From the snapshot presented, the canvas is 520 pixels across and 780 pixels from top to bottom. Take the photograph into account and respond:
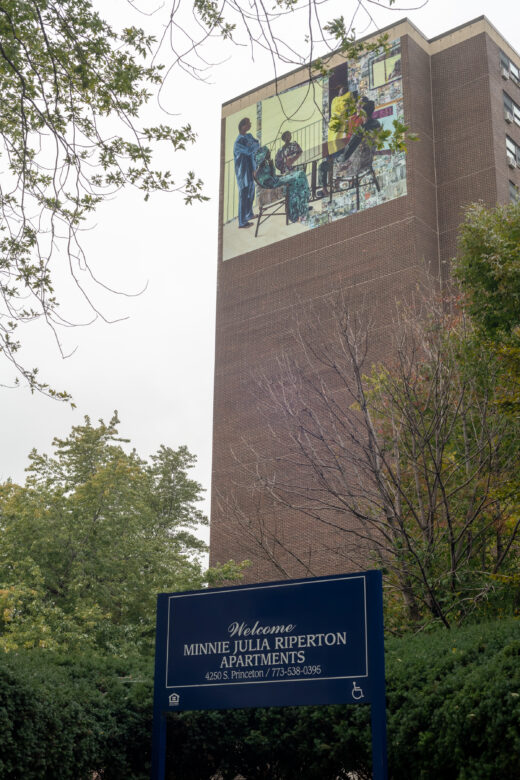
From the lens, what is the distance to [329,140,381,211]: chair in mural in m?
35.8

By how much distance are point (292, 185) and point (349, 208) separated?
3.10m

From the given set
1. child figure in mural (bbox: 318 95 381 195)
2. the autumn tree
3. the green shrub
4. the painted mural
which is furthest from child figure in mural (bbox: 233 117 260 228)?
the green shrub

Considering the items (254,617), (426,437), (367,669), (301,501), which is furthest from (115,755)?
(301,501)

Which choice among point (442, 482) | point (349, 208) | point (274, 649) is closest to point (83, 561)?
point (442, 482)

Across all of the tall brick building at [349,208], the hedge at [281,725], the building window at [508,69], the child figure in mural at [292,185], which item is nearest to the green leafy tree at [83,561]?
the tall brick building at [349,208]

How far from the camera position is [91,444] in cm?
2909

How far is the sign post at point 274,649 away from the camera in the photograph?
29.3 ft

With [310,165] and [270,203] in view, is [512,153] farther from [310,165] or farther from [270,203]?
[270,203]

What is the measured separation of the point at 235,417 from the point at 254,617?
27.1 meters

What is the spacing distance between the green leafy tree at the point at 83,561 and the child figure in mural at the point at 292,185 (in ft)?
45.1

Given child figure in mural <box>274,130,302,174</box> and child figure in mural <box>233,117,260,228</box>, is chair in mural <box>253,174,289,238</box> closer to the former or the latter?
child figure in mural <box>233,117,260,228</box>

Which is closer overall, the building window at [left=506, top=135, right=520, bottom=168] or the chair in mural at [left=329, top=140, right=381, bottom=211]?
the chair in mural at [left=329, top=140, right=381, bottom=211]

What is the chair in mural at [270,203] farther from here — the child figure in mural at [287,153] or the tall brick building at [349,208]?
the child figure in mural at [287,153]

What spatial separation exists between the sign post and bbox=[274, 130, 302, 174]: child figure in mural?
29.6 metres
